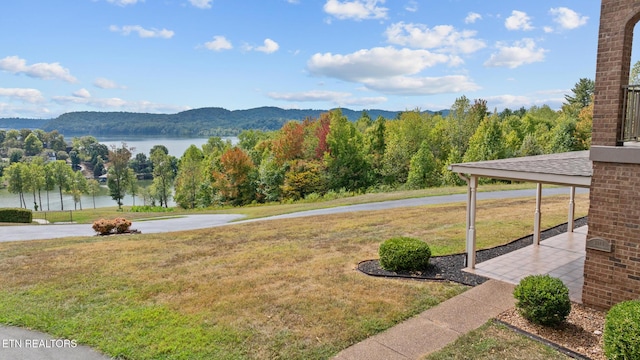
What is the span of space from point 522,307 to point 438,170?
35777 mm

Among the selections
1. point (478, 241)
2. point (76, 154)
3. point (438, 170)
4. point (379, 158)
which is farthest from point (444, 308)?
point (76, 154)

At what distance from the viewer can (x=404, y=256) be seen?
8.34 metres

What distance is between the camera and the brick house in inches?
222

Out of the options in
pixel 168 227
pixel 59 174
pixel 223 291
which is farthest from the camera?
pixel 59 174

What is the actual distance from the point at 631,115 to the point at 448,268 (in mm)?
4658

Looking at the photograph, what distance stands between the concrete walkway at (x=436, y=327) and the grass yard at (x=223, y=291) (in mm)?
238

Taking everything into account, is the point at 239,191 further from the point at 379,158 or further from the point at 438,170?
the point at 438,170

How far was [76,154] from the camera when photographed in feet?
356

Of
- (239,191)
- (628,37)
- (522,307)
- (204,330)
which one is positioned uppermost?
(628,37)

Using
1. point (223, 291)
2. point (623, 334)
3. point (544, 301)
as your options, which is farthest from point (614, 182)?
point (223, 291)

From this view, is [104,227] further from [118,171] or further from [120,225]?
[118,171]

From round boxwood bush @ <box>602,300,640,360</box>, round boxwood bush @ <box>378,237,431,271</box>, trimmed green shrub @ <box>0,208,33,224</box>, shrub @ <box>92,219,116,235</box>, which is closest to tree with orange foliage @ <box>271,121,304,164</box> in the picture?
trimmed green shrub @ <box>0,208,33,224</box>

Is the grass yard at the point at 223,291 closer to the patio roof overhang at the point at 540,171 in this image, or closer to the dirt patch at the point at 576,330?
the dirt patch at the point at 576,330

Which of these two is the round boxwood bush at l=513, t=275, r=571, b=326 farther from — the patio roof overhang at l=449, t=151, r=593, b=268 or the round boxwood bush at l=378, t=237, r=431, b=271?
the round boxwood bush at l=378, t=237, r=431, b=271
